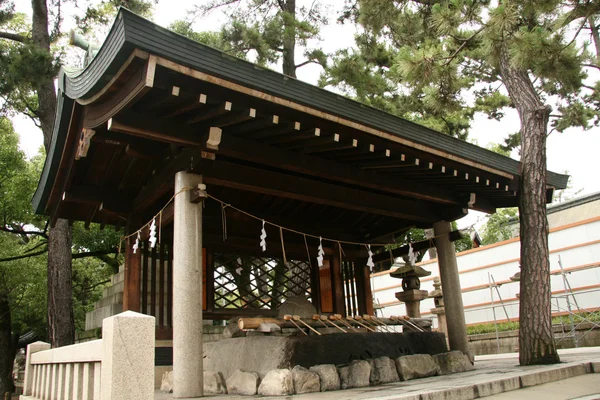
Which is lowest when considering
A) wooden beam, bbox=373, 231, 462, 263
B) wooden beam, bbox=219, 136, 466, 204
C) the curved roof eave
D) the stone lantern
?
the stone lantern

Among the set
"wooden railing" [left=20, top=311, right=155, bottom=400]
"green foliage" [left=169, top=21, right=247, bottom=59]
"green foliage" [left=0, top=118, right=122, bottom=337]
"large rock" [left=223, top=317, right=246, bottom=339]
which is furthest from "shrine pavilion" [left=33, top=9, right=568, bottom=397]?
"green foliage" [left=0, top=118, right=122, bottom=337]

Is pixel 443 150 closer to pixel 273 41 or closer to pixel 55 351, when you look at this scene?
pixel 55 351

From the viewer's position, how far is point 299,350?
570 centimetres

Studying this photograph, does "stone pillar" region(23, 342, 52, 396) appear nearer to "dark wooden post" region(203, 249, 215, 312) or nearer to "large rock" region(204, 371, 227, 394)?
"large rock" region(204, 371, 227, 394)

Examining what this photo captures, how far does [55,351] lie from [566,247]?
1472 cm

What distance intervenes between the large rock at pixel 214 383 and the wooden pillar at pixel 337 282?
13.6 feet

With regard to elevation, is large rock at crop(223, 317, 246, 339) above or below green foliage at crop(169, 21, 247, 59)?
below

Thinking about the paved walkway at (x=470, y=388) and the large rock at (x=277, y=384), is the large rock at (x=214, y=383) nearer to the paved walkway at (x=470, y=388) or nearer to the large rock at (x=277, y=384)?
the paved walkway at (x=470, y=388)

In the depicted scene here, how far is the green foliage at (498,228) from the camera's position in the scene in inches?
1022

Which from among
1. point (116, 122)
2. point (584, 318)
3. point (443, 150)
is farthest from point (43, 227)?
point (584, 318)

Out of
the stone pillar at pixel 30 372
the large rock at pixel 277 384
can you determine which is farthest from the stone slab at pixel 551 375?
the stone pillar at pixel 30 372

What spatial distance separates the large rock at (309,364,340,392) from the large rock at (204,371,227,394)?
1203 millimetres

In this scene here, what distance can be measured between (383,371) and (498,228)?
24.8 meters

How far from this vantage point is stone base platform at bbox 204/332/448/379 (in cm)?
562
